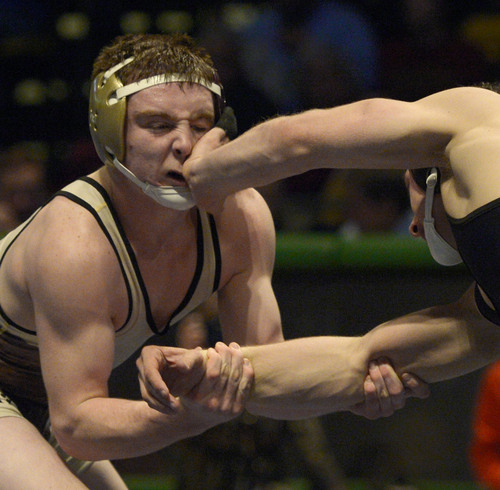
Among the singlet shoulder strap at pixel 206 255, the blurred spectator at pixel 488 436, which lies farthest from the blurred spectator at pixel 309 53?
the singlet shoulder strap at pixel 206 255

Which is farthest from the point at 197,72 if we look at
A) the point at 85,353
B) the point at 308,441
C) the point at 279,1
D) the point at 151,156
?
the point at 279,1

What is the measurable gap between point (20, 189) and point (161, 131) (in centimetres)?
217

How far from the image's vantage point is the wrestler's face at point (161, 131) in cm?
271

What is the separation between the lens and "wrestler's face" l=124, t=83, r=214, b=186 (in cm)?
271

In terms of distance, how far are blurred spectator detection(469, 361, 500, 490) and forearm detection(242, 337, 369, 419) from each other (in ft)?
4.12

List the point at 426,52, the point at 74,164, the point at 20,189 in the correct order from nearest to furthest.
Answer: the point at 20,189, the point at 74,164, the point at 426,52

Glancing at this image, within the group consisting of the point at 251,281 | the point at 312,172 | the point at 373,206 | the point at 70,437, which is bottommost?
the point at 312,172

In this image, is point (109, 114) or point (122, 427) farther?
point (109, 114)

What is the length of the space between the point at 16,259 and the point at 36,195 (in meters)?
2.00

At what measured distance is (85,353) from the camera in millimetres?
2641

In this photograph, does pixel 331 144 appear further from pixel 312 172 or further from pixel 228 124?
pixel 312 172

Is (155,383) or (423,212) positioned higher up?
(423,212)

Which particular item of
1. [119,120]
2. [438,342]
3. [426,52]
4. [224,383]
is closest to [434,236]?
[438,342]

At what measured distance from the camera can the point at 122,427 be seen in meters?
2.59
